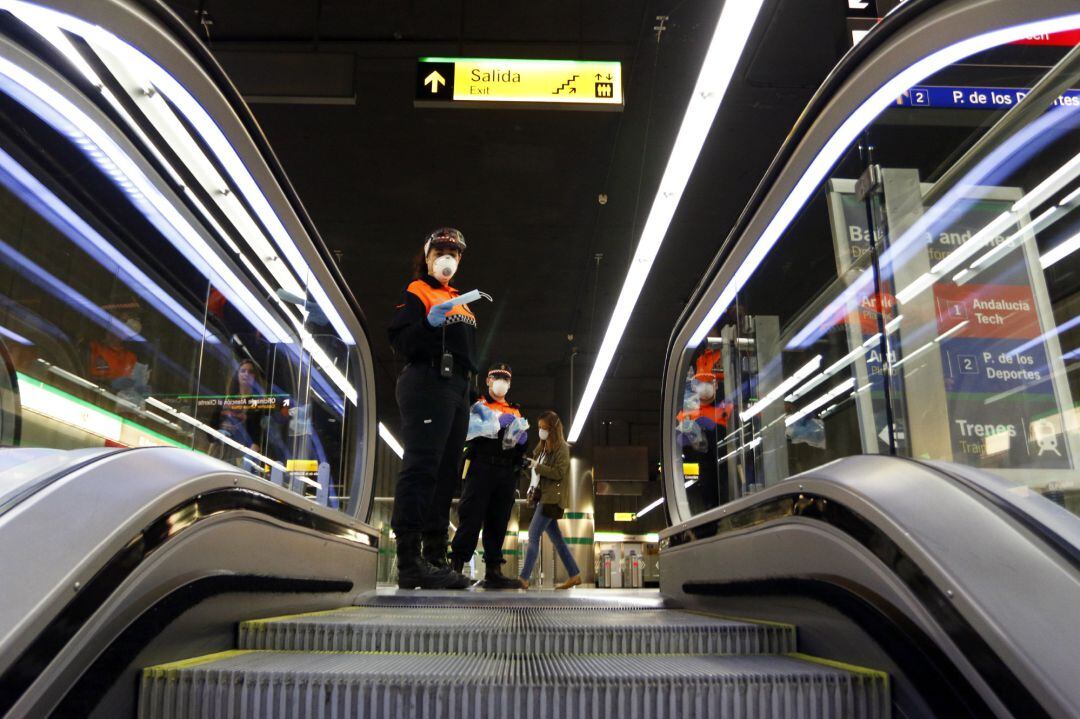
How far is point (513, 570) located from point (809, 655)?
15978 mm

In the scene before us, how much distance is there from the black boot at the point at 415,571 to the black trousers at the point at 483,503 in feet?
4.32

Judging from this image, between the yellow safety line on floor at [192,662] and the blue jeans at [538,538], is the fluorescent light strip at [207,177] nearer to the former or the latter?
the yellow safety line on floor at [192,662]

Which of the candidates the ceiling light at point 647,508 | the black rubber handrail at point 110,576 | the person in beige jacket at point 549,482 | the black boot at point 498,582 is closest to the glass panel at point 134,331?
the black rubber handrail at point 110,576

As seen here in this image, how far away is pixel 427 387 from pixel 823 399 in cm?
199

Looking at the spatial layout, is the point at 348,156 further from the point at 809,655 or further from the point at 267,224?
the point at 809,655

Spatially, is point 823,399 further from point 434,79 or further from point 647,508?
point 647,508

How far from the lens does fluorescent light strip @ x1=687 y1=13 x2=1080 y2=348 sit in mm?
1723

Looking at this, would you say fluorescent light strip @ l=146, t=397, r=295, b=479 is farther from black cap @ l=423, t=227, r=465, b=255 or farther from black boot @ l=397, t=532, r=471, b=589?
black cap @ l=423, t=227, r=465, b=255

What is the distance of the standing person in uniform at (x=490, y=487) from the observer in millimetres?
5801

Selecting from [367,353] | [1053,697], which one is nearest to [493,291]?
[367,353]

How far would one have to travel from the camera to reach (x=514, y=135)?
31.1 ft

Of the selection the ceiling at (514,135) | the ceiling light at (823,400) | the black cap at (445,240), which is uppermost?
the ceiling at (514,135)

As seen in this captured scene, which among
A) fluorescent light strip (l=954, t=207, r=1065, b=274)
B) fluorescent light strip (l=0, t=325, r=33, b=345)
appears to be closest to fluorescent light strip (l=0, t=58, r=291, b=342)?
fluorescent light strip (l=0, t=325, r=33, b=345)

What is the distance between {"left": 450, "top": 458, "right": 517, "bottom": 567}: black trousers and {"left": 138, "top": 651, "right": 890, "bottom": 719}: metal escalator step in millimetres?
3928
